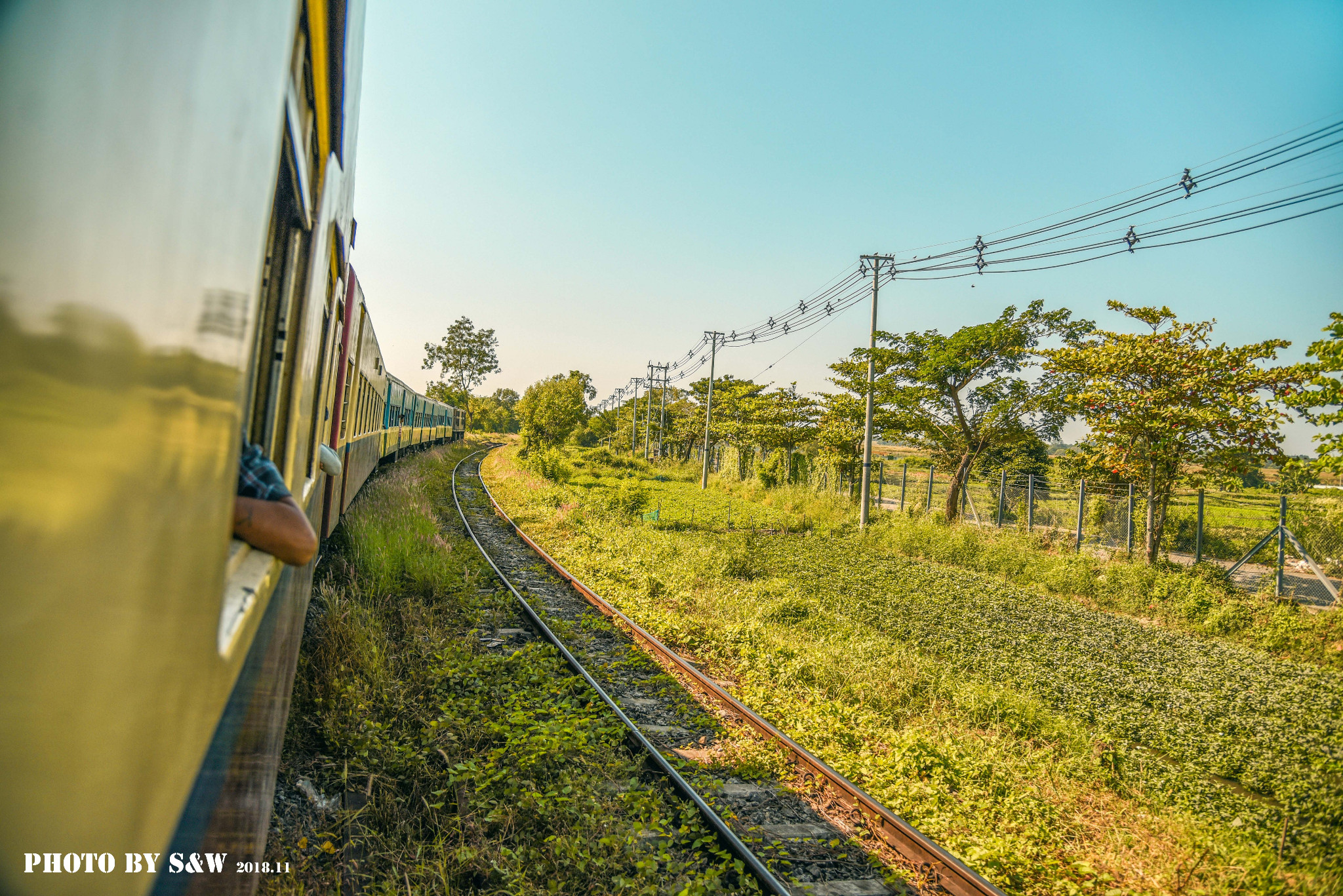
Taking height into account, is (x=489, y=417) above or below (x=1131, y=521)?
above

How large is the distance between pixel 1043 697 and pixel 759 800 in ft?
12.0

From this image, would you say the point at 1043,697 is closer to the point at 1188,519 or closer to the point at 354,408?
the point at 354,408

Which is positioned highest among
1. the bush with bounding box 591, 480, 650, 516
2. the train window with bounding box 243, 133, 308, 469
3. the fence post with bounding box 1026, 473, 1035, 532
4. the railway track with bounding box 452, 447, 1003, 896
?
the train window with bounding box 243, 133, 308, 469

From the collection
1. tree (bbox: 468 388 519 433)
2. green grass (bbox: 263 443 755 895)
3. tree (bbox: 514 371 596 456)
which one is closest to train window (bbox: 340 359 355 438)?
green grass (bbox: 263 443 755 895)

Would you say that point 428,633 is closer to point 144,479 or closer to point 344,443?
point 344,443

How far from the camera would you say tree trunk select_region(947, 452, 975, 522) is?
1825cm

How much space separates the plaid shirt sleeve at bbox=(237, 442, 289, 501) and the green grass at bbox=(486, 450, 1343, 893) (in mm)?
4257

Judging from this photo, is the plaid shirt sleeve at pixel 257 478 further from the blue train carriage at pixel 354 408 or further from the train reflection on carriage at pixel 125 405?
the blue train carriage at pixel 354 408

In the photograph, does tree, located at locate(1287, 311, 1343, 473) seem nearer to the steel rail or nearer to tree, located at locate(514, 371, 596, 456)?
the steel rail

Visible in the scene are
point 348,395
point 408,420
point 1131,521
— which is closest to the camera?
point 348,395

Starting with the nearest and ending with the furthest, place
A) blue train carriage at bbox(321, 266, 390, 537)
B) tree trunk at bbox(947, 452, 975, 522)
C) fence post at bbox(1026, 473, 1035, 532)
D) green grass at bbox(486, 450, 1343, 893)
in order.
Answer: green grass at bbox(486, 450, 1343, 893) → blue train carriage at bbox(321, 266, 390, 537) → fence post at bbox(1026, 473, 1035, 532) → tree trunk at bbox(947, 452, 975, 522)

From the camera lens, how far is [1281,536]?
35.9 ft

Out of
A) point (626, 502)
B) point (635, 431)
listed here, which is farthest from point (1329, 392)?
point (635, 431)

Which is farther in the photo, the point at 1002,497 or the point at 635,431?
the point at 635,431
